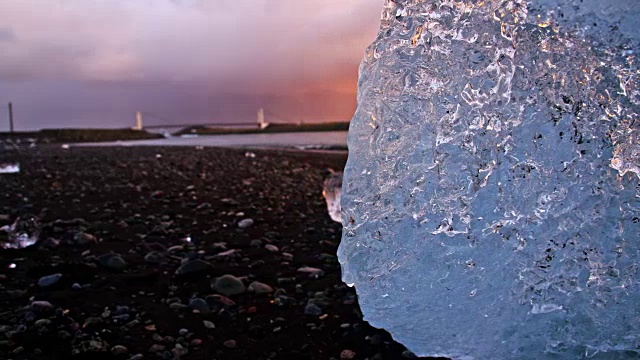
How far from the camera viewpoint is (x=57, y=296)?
10.2ft

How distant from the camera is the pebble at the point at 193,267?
11.7ft

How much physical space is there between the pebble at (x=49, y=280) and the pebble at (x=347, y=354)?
6.67 feet

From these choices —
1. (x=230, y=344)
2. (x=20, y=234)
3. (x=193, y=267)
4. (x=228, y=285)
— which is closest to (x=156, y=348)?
(x=230, y=344)

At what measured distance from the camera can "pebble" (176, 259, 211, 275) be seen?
357 centimetres

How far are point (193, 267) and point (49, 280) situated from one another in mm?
914

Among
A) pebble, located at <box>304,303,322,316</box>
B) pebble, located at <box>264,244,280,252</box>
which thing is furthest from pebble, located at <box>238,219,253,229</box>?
pebble, located at <box>304,303,322,316</box>

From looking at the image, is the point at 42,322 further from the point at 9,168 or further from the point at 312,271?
the point at 9,168

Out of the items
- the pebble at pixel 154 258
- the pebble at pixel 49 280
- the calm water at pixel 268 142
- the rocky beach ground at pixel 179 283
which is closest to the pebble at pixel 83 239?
the rocky beach ground at pixel 179 283

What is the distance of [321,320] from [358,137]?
3.84ft

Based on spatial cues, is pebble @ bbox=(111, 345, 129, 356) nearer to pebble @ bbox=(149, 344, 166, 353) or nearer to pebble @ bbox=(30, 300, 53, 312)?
pebble @ bbox=(149, 344, 166, 353)

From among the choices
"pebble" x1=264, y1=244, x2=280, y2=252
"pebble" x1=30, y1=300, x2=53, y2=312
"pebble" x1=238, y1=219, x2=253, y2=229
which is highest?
"pebble" x1=238, y1=219, x2=253, y2=229

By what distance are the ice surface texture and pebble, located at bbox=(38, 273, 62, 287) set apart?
229cm

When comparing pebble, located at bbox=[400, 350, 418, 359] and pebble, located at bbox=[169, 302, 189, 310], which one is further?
pebble, located at bbox=[169, 302, 189, 310]

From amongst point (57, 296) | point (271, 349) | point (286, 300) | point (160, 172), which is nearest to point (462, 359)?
point (271, 349)
